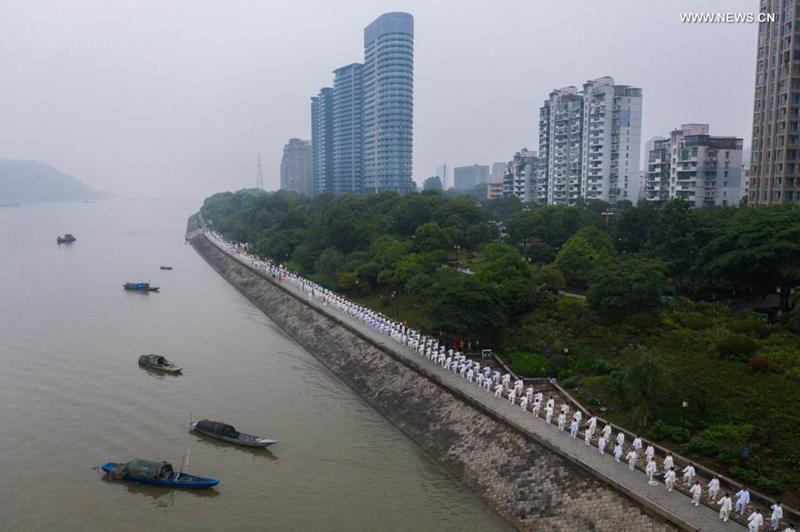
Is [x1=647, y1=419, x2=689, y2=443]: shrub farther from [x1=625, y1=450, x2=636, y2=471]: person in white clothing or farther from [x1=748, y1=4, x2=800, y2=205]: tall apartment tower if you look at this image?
[x1=748, y1=4, x2=800, y2=205]: tall apartment tower

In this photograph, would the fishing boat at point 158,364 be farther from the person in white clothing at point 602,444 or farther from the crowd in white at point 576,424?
the person in white clothing at point 602,444

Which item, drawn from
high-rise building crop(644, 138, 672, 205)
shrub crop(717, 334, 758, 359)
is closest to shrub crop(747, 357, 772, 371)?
shrub crop(717, 334, 758, 359)

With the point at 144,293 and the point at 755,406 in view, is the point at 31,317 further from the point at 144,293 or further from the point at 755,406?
the point at 755,406

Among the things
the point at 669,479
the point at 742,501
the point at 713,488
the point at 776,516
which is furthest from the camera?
the point at 669,479

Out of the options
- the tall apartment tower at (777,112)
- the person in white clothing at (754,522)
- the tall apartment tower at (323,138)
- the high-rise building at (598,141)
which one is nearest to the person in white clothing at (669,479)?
the person in white clothing at (754,522)

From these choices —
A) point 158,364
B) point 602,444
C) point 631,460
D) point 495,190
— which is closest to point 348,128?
point 495,190

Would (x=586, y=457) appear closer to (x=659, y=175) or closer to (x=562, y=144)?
(x=659, y=175)

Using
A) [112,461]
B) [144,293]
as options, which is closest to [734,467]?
[112,461]
